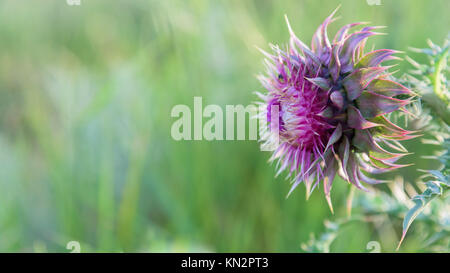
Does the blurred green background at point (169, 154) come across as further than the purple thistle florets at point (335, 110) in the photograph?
Yes

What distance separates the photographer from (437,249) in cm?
163

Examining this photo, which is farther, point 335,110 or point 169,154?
point 169,154

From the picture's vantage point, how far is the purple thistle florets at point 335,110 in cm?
109

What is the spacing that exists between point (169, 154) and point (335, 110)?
162cm

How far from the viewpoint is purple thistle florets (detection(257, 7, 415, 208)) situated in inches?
42.8

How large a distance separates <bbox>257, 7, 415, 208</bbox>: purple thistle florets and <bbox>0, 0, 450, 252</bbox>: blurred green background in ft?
3.36

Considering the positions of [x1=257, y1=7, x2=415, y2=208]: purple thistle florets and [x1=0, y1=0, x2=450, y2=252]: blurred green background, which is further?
[x1=0, y1=0, x2=450, y2=252]: blurred green background

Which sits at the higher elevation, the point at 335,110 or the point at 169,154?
the point at 169,154

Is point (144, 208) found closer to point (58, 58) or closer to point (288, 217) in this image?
point (288, 217)

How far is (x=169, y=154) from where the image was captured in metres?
2.62

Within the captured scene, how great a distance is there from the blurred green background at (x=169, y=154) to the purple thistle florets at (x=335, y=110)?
1024mm

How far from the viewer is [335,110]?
3.66 ft

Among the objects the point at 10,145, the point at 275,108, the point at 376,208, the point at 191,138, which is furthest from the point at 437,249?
the point at 10,145
